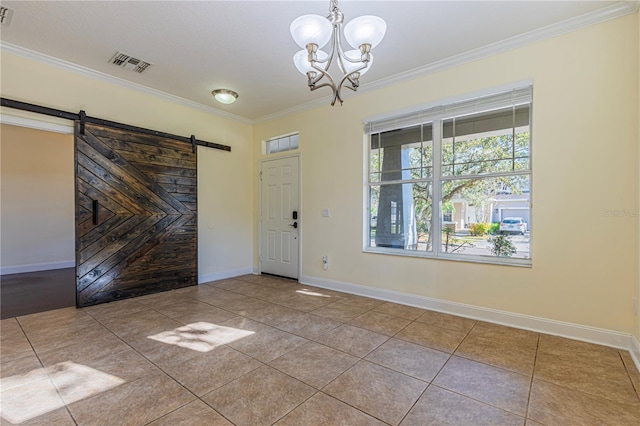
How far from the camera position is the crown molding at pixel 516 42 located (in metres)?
2.46

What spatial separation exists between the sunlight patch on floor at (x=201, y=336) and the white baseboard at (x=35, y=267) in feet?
16.7

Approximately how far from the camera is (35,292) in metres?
4.23

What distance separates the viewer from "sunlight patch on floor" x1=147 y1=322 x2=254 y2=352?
2566 mm

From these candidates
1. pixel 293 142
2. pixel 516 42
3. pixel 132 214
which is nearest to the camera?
pixel 516 42

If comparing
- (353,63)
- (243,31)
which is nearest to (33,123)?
(243,31)

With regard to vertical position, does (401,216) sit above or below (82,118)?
below

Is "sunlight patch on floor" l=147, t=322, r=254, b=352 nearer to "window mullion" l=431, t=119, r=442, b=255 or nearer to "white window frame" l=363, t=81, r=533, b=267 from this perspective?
"white window frame" l=363, t=81, r=533, b=267

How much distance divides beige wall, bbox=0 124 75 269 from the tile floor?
11.6ft

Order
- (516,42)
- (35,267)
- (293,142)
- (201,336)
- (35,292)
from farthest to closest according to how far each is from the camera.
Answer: (35,267) → (293,142) → (35,292) → (516,42) → (201,336)

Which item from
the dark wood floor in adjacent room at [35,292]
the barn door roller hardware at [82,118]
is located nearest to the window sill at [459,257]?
the barn door roller hardware at [82,118]

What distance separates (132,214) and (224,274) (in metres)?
1.81

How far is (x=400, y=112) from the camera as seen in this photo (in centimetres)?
371

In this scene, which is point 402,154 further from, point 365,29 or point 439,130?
point 365,29

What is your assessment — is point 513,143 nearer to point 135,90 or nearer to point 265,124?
point 265,124
